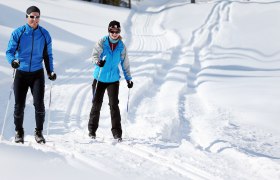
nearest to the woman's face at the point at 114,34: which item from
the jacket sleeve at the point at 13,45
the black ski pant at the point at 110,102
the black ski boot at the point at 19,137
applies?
the black ski pant at the point at 110,102

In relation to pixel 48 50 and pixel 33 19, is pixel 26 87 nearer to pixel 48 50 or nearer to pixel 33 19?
pixel 48 50

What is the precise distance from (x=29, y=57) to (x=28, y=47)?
5.8 inches

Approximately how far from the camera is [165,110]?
10.4 m

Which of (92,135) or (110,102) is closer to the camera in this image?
(110,102)

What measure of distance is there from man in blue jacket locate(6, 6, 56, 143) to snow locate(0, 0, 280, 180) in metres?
0.69

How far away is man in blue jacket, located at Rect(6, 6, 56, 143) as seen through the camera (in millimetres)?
6094

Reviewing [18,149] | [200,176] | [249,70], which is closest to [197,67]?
[249,70]

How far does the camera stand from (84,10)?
34594 millimetres

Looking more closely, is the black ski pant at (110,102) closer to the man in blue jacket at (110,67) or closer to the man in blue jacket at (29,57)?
the man in blue jacket at (110,67)

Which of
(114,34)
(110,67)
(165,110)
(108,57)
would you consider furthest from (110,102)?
(165,110)

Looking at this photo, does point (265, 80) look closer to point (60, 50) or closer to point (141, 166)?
point (60, 50)

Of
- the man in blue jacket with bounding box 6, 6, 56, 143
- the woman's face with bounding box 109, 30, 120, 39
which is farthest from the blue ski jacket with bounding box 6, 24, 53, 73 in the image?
the woman's face with bounding box 109, 30, 120, 39

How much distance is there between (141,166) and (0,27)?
16.7m

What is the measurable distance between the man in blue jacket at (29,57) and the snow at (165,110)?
69 centimetres
